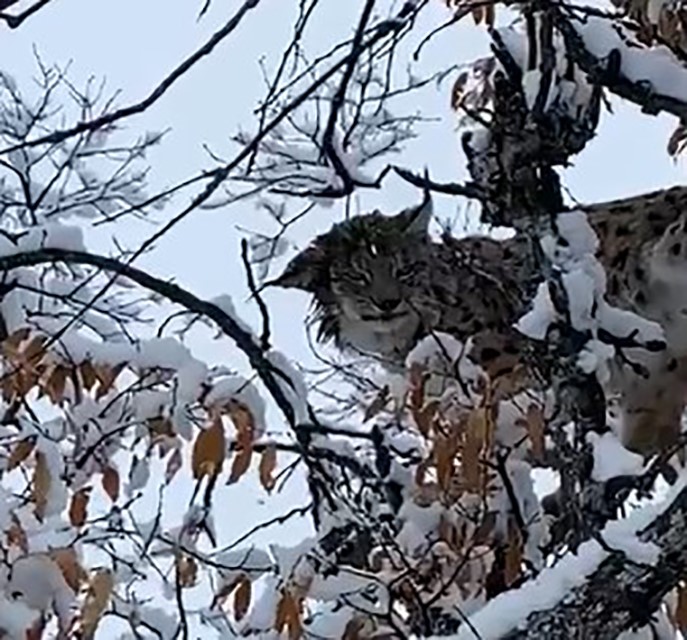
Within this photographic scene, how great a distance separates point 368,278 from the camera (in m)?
4.07

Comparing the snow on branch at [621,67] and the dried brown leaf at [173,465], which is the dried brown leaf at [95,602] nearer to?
the dried brown leaf at [173,465]

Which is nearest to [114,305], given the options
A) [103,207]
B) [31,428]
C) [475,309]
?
[31,428]

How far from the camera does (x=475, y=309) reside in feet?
14.3

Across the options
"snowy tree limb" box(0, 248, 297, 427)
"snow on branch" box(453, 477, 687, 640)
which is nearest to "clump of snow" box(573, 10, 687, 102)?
"snowy tree limb" box(0, 248, 297, 427)

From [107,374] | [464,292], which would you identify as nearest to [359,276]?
[464,292]

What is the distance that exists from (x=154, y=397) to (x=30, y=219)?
194 centimetres

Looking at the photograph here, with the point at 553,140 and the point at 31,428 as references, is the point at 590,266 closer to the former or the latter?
the point at 553,140

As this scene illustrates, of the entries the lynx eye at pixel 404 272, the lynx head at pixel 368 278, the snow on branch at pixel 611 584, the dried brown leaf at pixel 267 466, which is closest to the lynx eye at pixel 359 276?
the lynx head at pixel 368 278

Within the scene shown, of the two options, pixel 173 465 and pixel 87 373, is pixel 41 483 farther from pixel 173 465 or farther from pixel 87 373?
pixel 173 465

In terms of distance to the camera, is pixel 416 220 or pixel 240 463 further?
pixel 416 220

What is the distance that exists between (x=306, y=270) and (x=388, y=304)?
0.22m

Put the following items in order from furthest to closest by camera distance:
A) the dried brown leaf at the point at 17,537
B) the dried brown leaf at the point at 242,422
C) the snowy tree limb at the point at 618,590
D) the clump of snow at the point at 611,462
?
the dried brown leaf at the point at 17,537, the dried brown leaf at the point at 242,422, the clump of snow at the point at 611,462, the snowy tree limb at the point at 618,590

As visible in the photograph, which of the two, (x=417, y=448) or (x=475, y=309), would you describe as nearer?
(x=417, y=448)

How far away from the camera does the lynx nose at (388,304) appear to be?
4188mm
